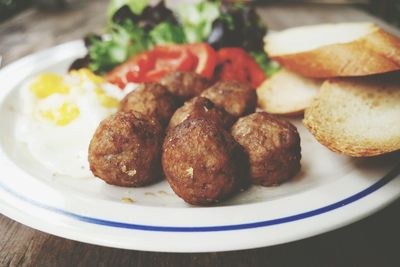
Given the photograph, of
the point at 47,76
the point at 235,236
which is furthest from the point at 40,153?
the point at 235,236

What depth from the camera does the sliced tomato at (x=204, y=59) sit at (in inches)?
135

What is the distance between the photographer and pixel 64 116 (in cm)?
282

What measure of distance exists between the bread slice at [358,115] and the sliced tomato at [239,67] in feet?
3.12

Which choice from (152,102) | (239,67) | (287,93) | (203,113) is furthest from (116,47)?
(203,113)

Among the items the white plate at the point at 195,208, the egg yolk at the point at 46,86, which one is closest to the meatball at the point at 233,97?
the white plate at the point at 195,208

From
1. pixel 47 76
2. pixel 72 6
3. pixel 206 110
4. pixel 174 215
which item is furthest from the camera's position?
pixel 72 6

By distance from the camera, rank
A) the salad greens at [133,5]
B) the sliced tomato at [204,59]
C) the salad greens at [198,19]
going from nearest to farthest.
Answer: the sliced tomato at [204,59] < the salad greens at [198,19] < the salad greens at [133,5]

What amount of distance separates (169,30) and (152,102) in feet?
5.53

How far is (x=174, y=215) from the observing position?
1834mm

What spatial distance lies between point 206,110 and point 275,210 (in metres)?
0.82

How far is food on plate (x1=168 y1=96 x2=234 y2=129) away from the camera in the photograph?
2398 millimetres

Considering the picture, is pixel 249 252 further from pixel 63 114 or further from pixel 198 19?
pixel 198 19

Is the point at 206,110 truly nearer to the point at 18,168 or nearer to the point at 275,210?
the point at 275,210

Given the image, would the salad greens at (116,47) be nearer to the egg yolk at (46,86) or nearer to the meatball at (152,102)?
the egg yolk at (46,86)
